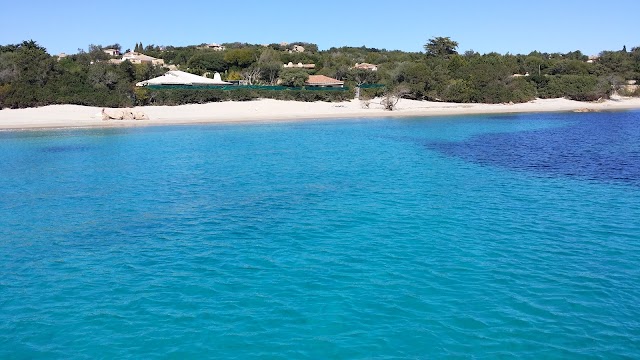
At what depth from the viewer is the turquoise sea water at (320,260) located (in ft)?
28.4

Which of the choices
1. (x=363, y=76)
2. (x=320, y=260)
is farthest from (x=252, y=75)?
(x=320, y=260)

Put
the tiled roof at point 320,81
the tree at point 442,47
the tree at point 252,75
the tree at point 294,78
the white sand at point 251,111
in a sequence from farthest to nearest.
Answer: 1. the tree at point 442,47
2. the tree at point 252,75
3. the tiled roof at point 320,81
4. the tree at point 294,78
5. the white sand at point 251,111

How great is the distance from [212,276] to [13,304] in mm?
3564

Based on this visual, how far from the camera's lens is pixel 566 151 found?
3072cm

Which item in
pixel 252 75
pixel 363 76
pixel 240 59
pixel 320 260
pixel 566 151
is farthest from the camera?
pixel 240 59

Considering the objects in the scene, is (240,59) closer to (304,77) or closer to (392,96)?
(304,77)

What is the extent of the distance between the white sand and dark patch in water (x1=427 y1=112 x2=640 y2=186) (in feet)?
64.0

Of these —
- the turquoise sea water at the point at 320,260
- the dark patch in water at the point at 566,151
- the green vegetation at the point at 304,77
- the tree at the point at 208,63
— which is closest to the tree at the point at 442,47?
the green vegetation at the point at 304,77

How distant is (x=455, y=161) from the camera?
90.2ft

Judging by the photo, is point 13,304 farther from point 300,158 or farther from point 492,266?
point 300,158

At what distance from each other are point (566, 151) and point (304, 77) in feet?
139

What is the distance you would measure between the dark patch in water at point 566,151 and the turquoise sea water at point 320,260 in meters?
0.38

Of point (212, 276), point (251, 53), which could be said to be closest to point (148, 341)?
point (212, 276)

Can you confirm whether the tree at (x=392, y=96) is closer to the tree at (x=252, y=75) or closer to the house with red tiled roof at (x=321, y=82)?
the house with red tiled roof at (x=321, y=82)
